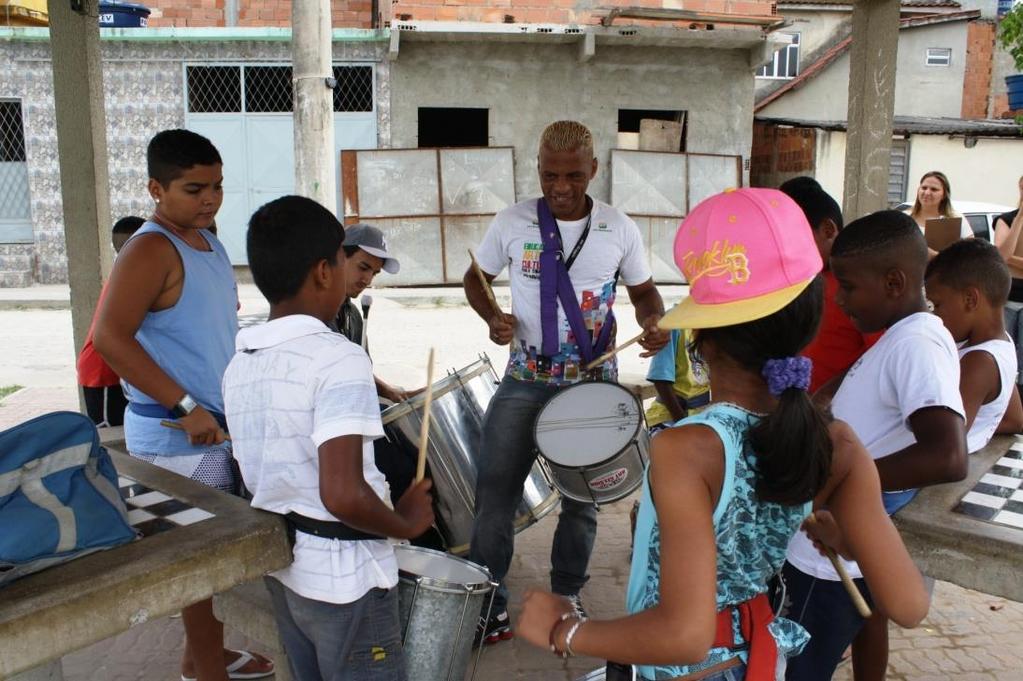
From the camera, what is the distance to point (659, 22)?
535 inches

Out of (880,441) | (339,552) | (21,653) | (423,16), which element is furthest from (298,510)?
(423,16)

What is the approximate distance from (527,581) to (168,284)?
214 cm

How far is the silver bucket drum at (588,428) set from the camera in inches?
120

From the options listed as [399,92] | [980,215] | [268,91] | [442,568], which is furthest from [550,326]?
[268,91]

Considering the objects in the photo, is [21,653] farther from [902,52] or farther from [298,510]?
[902,52]

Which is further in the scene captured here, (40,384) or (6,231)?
(6,231)

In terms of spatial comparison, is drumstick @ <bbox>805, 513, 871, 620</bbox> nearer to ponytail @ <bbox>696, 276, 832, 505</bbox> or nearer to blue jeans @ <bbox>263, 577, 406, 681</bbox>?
ponytail @ <bbox>696, 276, 832, 505</bbox>

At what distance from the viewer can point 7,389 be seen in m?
7.76

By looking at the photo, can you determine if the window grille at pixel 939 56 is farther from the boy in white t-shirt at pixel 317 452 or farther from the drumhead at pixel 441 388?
the boy in white t-shirt at pixel 317 452

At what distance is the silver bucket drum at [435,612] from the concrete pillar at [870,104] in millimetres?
2881

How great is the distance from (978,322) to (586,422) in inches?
49.4

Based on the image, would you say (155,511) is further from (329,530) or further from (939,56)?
(939,56)

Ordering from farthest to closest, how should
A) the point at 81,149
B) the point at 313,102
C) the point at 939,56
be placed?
1. the point at 939,56
2. the point at 313,102
3. the point at 81,149

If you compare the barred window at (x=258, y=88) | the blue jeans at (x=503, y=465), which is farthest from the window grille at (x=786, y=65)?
the blue jeans at (x=503, y=465)
